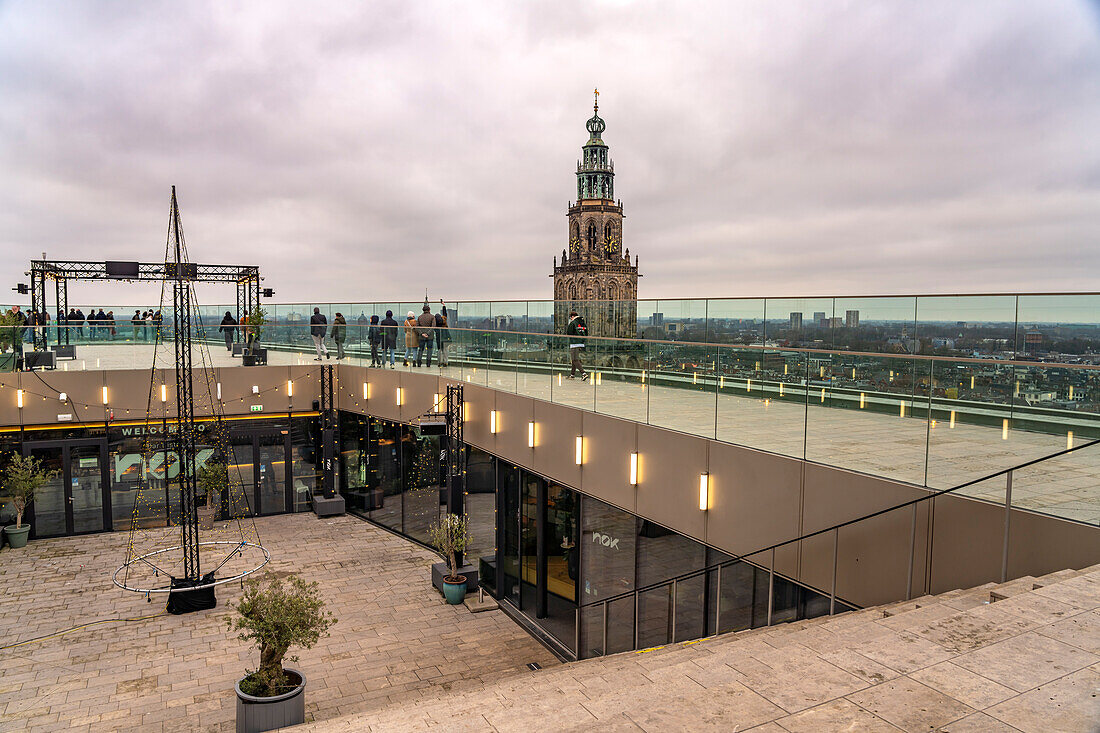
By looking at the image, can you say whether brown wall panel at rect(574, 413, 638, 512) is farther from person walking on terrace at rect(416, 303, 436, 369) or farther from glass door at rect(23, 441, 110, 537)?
glass door at rect(23, 441, 110, 537)

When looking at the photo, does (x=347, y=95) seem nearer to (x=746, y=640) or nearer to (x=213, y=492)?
(x=213, y=492)

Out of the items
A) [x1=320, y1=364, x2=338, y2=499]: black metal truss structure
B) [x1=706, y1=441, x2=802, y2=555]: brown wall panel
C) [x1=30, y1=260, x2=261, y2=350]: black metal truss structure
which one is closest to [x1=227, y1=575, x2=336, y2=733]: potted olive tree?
[x1=706, y1=441, x2=802, y2=555]: brown wall panel

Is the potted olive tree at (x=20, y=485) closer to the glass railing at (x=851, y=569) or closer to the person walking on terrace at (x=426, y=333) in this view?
the person walking on terrace at (x=426, y=333)

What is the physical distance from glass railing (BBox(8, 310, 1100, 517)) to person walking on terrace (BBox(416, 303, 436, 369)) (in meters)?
4.72

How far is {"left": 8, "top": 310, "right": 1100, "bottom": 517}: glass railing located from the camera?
19.0 ft

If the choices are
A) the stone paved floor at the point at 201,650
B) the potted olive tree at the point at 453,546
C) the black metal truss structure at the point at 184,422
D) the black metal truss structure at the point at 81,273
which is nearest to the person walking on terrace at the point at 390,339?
the stone paved floor at the point at 201,650

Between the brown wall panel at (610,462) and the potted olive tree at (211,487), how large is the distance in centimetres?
1202

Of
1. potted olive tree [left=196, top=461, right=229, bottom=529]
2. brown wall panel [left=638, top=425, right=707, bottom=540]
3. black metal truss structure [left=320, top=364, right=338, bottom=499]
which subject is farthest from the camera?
black metal truss structure [left=320, top=364, right=338, bottom=499]

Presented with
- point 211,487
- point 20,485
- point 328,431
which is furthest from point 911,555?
point 20,485

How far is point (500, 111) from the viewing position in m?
55.7

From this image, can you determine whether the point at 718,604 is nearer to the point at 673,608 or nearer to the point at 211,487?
the point at 673,608

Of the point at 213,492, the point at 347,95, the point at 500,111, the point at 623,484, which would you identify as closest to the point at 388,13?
the point at 347,95

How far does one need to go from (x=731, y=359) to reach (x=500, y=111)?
51845mm

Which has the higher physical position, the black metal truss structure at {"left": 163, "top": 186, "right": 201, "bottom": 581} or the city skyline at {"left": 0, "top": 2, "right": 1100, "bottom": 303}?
the city skyline at {"left": 0, "top": 2, "right": 1100, "bottom": 303}
